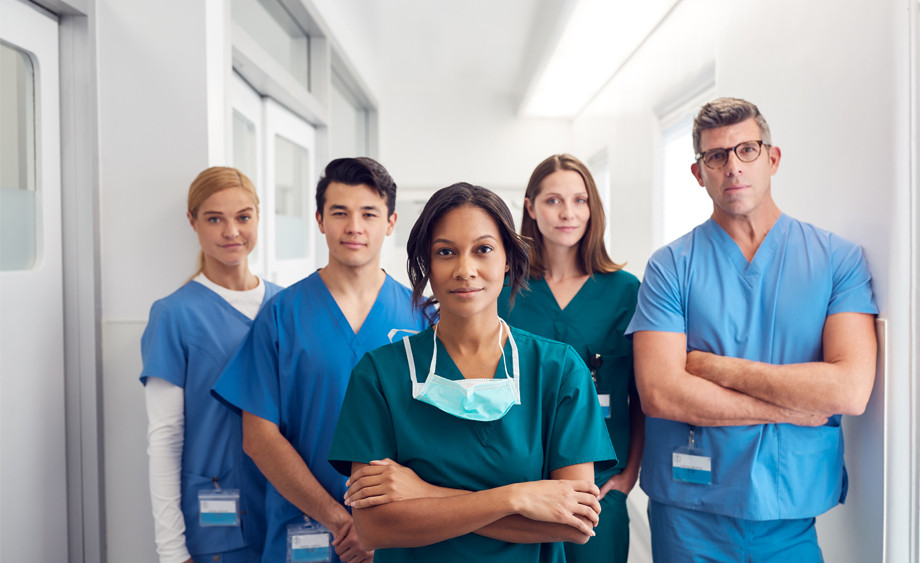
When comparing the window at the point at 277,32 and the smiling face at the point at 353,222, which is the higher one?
the window at the point at 277,32

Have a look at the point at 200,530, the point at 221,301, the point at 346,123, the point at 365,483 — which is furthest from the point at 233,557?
the point at 346,123

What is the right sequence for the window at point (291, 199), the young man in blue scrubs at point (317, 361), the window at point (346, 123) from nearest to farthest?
the young man in blue scrubs at point (317, 361) → the window at point (291, 199) → the window at point (346, 123)

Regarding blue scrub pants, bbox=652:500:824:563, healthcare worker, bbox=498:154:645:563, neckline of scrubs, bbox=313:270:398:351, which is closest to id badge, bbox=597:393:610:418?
healthcare worker, bbox=498:154:645:563

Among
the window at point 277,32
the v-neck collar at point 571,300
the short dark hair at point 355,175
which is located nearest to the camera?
the short dark hair at point 355,175

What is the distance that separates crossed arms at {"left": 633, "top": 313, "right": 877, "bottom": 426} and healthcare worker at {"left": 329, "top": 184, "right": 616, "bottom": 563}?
34 centimetres

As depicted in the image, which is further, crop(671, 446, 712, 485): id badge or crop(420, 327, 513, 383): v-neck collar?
crop(671, 446, 712, 485): id badge

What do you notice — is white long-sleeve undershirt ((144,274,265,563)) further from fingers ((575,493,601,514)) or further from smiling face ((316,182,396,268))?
fingers ((575,493,601,514))

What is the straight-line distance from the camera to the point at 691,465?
1.34 m

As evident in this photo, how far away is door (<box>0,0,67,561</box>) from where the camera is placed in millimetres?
1467

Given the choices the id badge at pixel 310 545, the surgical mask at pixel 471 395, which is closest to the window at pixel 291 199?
the id badge at pixel 310 545

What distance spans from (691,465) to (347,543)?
85 cm

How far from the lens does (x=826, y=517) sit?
1497 mm

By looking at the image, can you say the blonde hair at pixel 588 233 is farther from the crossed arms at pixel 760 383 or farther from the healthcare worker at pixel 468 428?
A: the healthcare worker at pixel 468 428

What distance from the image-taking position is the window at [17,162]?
1474 millimetres
